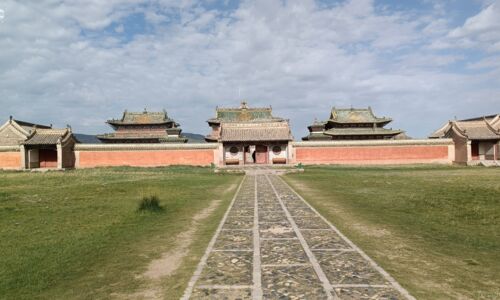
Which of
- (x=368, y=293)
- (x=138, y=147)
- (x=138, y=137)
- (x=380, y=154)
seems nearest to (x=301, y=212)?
(x=368, y=293)

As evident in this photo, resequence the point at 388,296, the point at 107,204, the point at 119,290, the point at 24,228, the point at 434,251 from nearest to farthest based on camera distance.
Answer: the point at 388,296, the point at 119,290, the point at 434,251, the point at 24,228, the point at 107,204

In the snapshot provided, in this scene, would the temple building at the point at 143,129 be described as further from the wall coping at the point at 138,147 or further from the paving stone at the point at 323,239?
the paving stone at the point at 323,239

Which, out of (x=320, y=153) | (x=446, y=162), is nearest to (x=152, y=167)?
(x=320, y=153)

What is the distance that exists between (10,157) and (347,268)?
4506 cm

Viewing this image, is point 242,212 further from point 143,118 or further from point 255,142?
point 143,118

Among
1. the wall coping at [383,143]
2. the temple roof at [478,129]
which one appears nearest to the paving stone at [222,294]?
the wall coping at [383,143]

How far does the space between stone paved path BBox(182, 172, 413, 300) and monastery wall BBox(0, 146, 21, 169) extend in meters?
39.5

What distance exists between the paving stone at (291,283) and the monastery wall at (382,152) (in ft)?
122

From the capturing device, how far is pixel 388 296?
5160 millimetres

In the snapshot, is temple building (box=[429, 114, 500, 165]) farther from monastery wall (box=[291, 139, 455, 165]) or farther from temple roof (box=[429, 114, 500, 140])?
monastery wall (box=[291, 139, 455, 165])

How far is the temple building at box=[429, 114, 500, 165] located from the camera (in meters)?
41.9

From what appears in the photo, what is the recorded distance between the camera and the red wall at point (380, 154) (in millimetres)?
42781

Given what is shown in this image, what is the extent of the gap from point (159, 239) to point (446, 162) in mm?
42840

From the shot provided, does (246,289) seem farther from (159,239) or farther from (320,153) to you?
(320,153)
